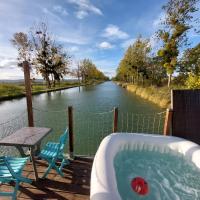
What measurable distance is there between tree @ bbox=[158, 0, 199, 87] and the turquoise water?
12.2 m

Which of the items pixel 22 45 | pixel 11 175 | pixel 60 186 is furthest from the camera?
pixel 22 45

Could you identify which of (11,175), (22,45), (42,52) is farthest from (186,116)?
(22,45)

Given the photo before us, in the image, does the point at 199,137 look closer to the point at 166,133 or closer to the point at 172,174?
the point at 166,133

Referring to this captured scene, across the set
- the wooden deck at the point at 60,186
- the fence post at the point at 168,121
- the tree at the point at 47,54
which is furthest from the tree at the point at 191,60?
the tree at the point at 47,54

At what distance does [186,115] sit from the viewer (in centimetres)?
359

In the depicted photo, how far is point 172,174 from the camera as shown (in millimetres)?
2959

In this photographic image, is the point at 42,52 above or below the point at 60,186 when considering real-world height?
above

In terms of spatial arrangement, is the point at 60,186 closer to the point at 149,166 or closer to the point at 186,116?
the point at 149,166

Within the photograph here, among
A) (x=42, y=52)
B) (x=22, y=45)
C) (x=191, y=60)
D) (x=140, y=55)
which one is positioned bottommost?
(x=191, y=60)

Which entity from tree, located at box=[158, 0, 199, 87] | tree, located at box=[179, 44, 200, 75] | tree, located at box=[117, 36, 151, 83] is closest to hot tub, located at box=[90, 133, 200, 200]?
tree, located at box=[158, 0, 199, 87]

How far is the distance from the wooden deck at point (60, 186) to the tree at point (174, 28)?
13.2 meters

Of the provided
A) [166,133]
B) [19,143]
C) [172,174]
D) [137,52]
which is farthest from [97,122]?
[137,52]

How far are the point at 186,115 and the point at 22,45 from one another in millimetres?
24938

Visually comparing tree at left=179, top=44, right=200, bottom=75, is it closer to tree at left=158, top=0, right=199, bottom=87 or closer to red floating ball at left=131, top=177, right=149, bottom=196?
tree at left=158, top=0, right=199, bottom=87
